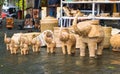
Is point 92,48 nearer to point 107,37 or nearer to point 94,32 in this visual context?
point 94,32

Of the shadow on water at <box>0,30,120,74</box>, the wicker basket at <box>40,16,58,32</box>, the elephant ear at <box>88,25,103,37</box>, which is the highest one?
the elephant ear at <box>88,25,103,37</box>

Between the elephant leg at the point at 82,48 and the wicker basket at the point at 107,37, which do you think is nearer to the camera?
the elephant leg at the point at 82,48

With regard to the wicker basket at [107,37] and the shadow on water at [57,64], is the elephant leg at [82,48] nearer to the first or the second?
the shadow on water at [57,64]

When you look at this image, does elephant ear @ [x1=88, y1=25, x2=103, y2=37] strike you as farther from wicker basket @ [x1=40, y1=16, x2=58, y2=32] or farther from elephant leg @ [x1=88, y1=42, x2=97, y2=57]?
wicker basket @ [x1=40, y1=16, x2=58, y2=32]

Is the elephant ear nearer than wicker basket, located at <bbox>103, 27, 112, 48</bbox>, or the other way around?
the elephant ear

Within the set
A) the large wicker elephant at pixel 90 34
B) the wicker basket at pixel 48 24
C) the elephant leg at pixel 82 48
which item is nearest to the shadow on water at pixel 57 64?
the elephant leg at pixel 82 48

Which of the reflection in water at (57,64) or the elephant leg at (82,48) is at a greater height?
the elephant leg at (82,48)

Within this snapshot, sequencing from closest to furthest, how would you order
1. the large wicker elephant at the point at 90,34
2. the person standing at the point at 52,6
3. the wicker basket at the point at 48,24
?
the large wicker elephant at the point at 90,34, the wicker basket at the point at 48,24, the person standing at the point at 52,6

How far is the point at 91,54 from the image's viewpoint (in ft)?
38.0

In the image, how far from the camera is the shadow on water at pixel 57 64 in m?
9.52

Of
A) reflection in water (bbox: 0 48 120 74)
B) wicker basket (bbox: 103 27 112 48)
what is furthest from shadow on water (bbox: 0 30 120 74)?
wicker basket (bbox: 103 27 112 48)

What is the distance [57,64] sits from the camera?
34.4 ft

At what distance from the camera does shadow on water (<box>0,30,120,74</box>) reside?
9.52m

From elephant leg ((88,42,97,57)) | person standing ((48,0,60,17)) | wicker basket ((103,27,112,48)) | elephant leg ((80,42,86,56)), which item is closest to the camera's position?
elephant leg ((88,42,97,57))
